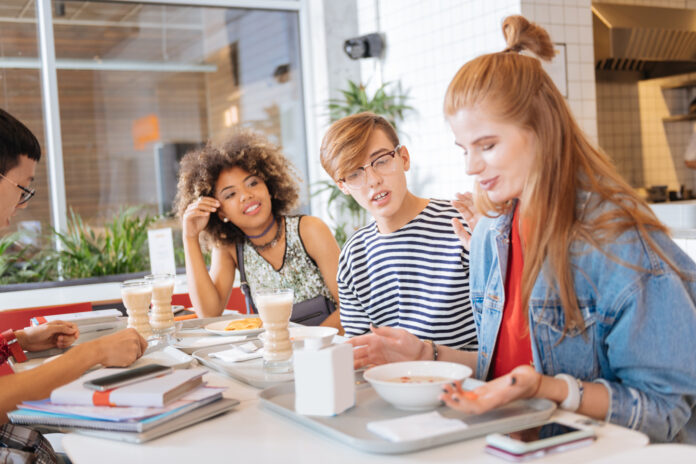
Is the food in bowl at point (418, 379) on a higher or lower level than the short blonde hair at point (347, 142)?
lower

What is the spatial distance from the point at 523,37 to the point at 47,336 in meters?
1.62

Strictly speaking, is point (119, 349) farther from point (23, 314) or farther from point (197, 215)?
point (23, 314)

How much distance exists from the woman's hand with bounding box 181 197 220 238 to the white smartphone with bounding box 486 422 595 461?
2.00m

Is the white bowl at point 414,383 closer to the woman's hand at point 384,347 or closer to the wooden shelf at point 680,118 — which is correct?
the woman's hand at point 384,347

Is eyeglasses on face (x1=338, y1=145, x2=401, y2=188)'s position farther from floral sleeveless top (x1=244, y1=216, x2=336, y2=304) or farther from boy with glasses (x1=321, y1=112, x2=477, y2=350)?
floral sleeveless top (x1=244, y1=216, x2=336, y2=304)

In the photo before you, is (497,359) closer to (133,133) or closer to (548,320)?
(548,320)

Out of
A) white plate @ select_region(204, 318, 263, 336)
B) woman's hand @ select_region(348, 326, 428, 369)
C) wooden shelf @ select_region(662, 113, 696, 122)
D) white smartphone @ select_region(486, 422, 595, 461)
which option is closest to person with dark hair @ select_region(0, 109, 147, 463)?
white plate @ select_region(204, 318, 263, 336)

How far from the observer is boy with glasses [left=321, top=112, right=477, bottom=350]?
2.02 meters

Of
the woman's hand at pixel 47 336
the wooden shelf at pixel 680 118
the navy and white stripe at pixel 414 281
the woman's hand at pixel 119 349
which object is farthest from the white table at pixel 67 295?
the wooden shelf at pixel 680 118

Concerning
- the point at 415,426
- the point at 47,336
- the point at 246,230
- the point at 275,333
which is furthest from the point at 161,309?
the point at 415,426

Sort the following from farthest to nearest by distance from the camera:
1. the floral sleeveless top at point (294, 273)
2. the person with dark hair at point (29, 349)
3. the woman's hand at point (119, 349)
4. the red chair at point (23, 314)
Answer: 1. the red chair at point (23, 314)
2. the floral sleeveless top at point (294, 273)
3. the woman's hand at point (119, 349)
4. the person with dark hair at point (29, 349)

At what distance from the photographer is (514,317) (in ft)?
4.94

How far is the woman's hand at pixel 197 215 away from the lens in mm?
2875

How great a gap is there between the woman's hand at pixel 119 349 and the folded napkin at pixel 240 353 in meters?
0.21
